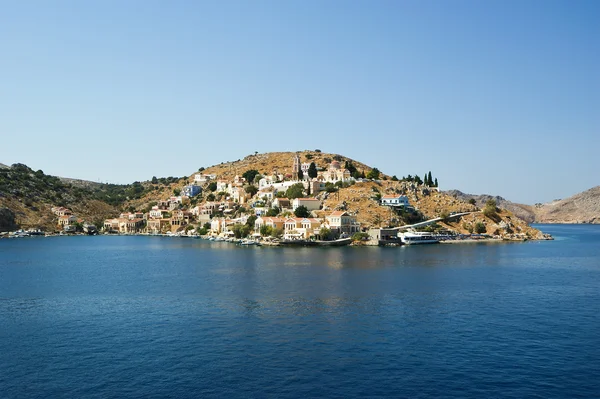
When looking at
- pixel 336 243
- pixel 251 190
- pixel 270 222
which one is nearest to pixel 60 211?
pixel 251 190

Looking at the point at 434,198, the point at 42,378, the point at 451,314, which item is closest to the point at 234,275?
the point at 451,314

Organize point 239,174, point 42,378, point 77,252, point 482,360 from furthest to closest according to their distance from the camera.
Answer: point 239,174
point 77,252
point 482,360
point 42,378

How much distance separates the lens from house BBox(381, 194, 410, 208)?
111387 millimetres

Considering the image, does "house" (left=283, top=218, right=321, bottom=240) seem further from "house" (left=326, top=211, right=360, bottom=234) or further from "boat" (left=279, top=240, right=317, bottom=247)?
"house" (left=326, top=211, right=360, bottom=234)

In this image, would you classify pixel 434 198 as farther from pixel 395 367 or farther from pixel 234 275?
pixel 395 367

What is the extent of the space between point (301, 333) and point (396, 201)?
3307 inches

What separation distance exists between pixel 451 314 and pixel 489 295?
877 centimetres

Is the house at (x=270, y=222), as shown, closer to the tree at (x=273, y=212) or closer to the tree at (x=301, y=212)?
the tree at (x=273, y=212)

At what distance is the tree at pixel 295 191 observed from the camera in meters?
119

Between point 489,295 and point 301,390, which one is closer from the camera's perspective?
point 301,390

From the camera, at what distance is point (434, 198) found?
398 feet

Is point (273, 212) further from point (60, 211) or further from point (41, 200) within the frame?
point (41, 200)

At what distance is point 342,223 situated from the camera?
9819 centimetres

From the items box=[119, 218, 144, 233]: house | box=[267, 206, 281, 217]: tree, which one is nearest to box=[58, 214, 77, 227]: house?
box=[119, 218, 144, 233]: house
